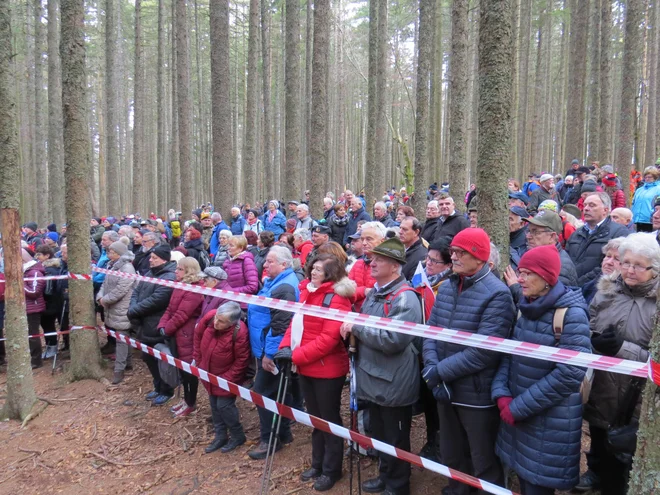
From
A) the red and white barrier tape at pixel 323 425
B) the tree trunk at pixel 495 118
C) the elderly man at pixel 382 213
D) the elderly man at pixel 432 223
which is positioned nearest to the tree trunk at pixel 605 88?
the elderly man at pixel 382 213

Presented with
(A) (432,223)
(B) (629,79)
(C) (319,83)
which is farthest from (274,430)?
(B) (629,79)

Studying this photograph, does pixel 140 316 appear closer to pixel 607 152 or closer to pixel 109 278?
pixel 109 278

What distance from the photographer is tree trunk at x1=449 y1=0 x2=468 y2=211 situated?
9.58 meters

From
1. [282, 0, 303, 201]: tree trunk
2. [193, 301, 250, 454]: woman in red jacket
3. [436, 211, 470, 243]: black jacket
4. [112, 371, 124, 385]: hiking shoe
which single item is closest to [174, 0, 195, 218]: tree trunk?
[282, 0, 303, 201]: tree trunk

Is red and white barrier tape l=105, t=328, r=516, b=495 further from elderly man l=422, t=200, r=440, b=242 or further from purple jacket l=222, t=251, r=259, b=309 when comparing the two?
elderly man l=422, t=200, r=440, b=242

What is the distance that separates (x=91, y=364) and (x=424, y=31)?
11.9m

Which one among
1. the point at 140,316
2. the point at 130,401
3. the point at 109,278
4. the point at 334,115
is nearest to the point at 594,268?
the point at 140,316

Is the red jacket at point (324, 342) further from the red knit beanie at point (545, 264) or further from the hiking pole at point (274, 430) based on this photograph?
the red knit beanie at point (545, 264)

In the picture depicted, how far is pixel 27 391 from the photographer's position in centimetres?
577

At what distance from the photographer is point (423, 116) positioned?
493 inches

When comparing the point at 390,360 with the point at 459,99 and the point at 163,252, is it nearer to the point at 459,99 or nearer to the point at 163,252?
the point at 163,252

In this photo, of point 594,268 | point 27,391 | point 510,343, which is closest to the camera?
point 510,343

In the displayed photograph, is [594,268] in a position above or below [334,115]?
below

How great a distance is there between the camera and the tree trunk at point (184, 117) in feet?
46.3
